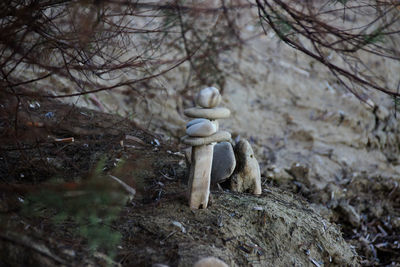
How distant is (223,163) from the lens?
114 inches

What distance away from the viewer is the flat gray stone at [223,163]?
288 centimetres

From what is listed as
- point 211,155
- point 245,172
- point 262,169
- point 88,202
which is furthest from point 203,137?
point 262,169

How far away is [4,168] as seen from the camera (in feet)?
8.89

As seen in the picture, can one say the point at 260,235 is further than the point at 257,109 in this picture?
No

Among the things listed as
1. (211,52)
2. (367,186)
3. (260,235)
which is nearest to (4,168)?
(260,235)

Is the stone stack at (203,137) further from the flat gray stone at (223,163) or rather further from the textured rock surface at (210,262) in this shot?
the textured rock surface at (210,262)

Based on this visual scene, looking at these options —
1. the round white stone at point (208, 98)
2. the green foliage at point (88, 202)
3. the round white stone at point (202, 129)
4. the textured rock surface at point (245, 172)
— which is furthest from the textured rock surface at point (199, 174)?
the green foliage at point (88, 202)

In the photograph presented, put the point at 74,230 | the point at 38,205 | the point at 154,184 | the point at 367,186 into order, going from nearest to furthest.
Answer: the point at 38,205
the point at 74,230
the point at 154,184
the point at 367,186

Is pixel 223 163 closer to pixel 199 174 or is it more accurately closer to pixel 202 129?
pixel 199 174

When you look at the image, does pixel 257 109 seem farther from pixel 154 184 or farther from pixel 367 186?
pixel 154 184

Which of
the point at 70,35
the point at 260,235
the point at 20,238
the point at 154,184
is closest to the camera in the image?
the point at 20,238

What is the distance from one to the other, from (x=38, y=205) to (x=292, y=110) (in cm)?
428

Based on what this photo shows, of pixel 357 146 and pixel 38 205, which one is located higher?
pixel 357 146

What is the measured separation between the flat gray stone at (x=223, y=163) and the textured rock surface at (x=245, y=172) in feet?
0.33
